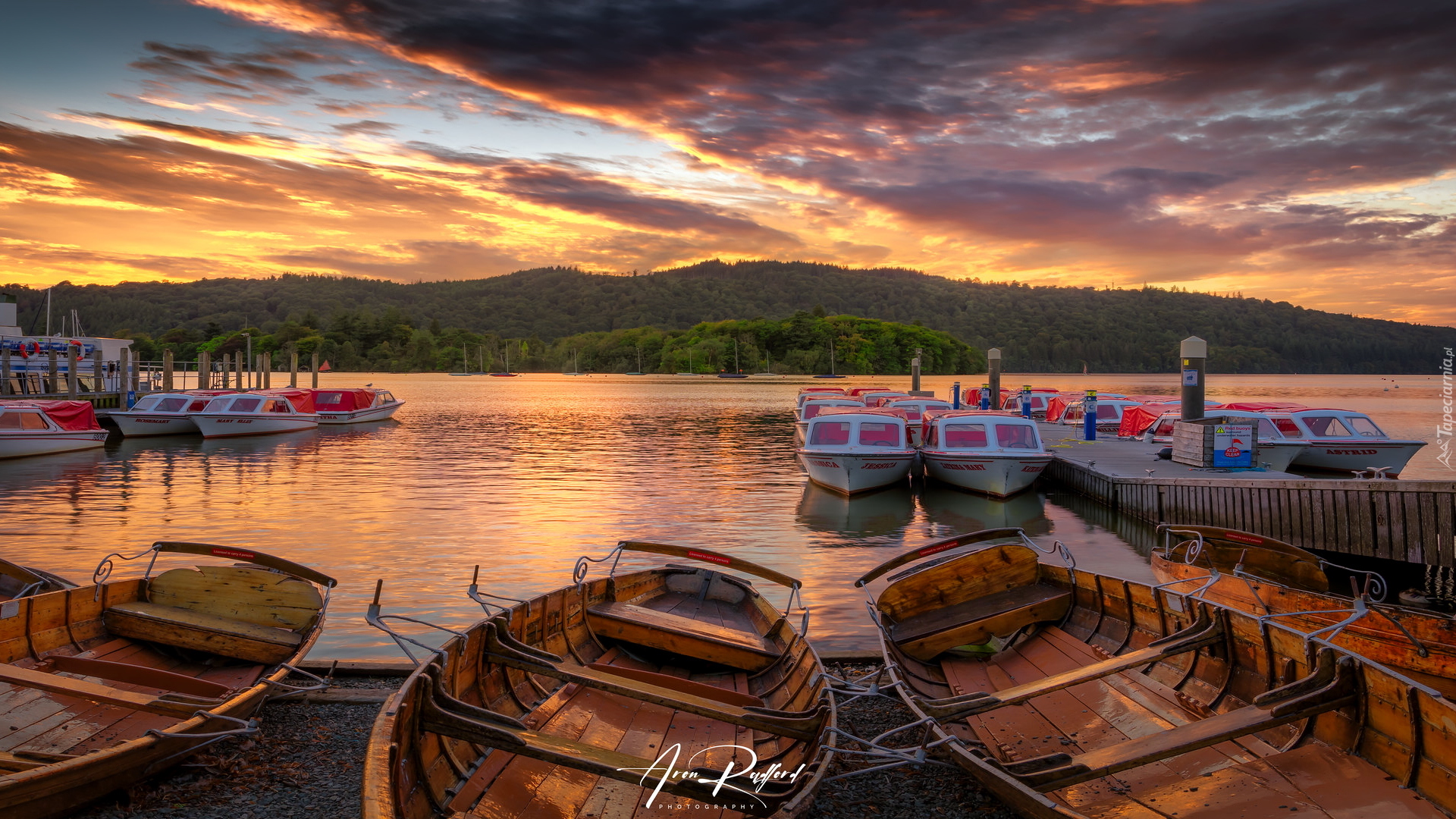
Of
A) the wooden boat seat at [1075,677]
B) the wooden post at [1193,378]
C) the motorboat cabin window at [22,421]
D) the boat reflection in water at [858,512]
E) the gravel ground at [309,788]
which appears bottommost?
the boat reflection in water at [858,512]

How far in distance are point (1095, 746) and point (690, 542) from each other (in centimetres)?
1381

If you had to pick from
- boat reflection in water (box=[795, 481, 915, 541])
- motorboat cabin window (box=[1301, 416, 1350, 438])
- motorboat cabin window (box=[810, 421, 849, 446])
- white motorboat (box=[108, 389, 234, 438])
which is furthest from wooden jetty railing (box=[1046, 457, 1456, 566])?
white motorboat (box=[108, 389, 234, 438])

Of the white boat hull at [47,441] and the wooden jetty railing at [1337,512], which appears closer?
the wooden jetty railing at [1337,512]

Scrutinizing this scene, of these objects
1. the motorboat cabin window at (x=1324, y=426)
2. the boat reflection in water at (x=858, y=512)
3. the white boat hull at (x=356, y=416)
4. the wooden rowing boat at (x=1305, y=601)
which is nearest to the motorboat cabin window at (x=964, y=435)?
the boat reflection in water at (x=858, y=512)

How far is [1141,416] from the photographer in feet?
118

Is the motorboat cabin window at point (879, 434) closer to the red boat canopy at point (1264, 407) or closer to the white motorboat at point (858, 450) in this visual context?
the white motorboat at point (858, 450)

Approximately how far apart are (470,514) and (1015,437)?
633 inches

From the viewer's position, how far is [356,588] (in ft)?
49.9

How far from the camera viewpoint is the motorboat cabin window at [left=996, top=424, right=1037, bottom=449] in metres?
26.6

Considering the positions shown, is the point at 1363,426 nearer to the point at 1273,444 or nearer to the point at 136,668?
the point at 1273,444

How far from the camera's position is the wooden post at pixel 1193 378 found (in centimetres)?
2444

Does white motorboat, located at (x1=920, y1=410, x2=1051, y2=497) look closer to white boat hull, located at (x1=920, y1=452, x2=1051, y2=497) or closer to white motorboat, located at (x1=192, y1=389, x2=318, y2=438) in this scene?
white boat hull, located at (x1=920, y1=452, x2=1051, y2=497)

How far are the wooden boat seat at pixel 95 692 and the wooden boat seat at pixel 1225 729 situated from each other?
6214 millimetres

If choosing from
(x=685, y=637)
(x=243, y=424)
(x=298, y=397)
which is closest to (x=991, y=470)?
(x=685, y=637)
